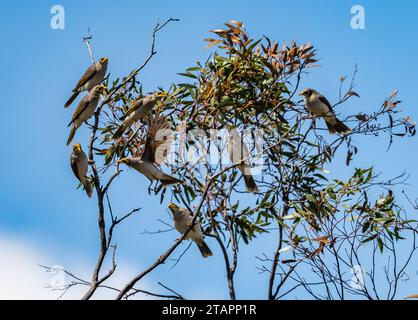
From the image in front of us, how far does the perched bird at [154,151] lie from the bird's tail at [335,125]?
68.1 inches

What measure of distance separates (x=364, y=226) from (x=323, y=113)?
1.19 m

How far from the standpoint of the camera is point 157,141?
6824mm

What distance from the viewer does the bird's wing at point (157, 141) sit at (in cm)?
675

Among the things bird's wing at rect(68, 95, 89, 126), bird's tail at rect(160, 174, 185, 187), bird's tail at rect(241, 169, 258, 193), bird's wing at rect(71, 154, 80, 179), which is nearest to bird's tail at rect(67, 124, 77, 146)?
bird's wing at rect(68, 95, 89, 126)

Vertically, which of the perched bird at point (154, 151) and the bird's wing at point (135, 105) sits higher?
the bird's wing at point (135, 105)

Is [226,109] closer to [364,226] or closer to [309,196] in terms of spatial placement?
[309,196]

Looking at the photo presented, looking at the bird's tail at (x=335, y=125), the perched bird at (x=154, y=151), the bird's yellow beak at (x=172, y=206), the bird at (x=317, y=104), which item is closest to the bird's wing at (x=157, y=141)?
the perched bird at (x=154, y=151)

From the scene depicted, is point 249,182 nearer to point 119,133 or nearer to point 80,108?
point 119,133

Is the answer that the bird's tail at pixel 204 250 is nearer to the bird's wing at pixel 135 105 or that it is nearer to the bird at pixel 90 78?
the bird's wing at pixel 135 105

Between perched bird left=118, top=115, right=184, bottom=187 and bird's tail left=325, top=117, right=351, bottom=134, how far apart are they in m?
1.73

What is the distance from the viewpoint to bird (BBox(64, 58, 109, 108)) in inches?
299

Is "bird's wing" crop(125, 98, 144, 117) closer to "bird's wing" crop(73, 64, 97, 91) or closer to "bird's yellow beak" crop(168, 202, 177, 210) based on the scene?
"bird's wing" crop(73, 64, 97, 91)

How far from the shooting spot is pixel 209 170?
6.86 m
